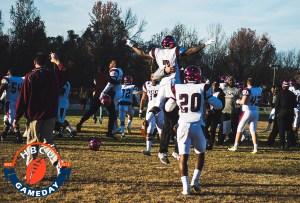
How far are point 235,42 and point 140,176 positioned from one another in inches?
2517

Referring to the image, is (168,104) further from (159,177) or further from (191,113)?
(191,113)

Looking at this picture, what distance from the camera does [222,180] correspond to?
7.61m

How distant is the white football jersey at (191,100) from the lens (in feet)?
21.7

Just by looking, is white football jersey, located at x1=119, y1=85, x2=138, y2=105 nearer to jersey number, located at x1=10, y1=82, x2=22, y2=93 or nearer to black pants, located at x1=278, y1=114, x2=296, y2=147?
jersey number, located at x1=10, y1=82, x2=22, y2=93

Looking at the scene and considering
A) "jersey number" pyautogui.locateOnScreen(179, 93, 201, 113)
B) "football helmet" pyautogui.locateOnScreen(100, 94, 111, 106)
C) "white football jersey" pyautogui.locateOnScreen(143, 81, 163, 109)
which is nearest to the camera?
"jersey number" pyautogui.locateOnScreen(179, 93, 201, 113)

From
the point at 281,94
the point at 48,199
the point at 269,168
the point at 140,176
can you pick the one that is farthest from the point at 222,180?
the point at 281,94

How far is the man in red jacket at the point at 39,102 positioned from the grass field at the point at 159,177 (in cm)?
96

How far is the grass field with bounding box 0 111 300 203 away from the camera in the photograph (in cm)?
624

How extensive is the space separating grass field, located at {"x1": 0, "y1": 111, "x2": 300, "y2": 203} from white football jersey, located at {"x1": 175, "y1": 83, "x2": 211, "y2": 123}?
124cm

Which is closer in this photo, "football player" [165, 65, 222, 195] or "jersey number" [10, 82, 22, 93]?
"football player" [165, 65, 222, 195]

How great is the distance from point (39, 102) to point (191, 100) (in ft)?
8.84

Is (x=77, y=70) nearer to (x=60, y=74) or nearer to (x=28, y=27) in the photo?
(x=28, y=27)

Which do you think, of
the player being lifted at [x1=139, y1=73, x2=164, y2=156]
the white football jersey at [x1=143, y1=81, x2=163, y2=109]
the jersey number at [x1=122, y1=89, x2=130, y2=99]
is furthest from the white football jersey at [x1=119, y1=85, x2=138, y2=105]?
the white football jersey at [x1=143, y1=81, x2=163, y2=109]
